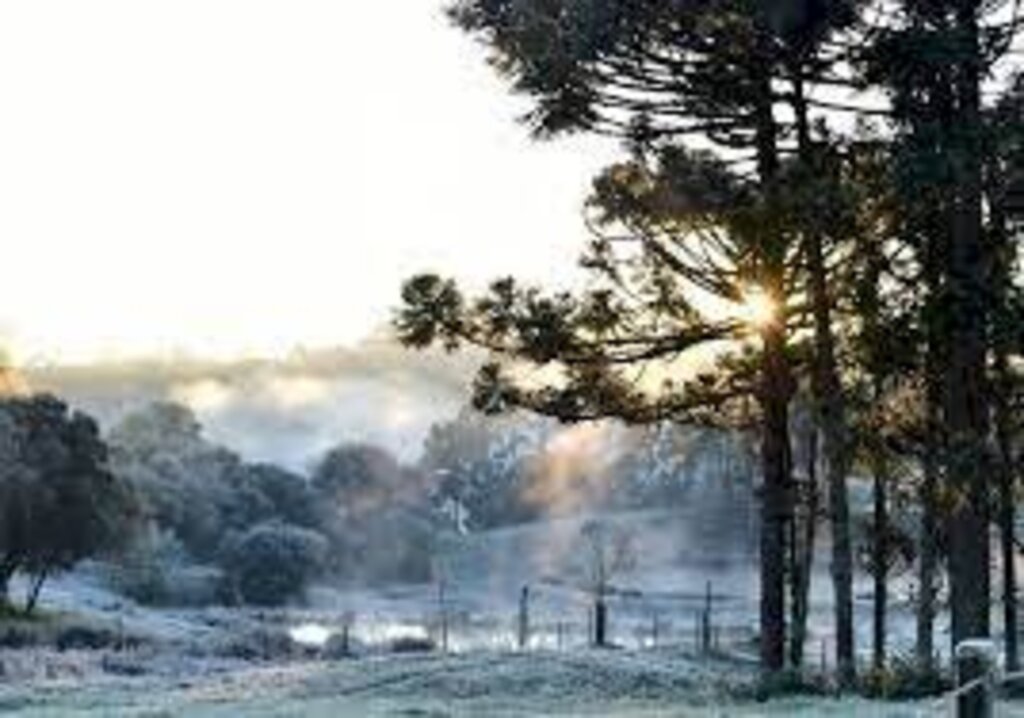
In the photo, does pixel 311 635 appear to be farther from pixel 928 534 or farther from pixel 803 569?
pixel 928 534

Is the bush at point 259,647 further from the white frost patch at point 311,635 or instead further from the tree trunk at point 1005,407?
the tree trunk at point 1005,407

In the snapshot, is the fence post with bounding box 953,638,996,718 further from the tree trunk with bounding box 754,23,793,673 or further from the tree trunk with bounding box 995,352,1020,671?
the tree trunk with bounding box 754,23,793,673

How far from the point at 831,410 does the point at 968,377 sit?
3.66 m

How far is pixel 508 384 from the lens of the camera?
3328cm

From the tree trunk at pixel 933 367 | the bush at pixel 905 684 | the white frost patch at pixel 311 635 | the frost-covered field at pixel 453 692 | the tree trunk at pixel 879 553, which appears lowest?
the white frost patch at pixel 311 635

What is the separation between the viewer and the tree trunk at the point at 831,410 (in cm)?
3030

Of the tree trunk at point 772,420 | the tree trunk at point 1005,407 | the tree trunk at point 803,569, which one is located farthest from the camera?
the tree trunk at point 803,569

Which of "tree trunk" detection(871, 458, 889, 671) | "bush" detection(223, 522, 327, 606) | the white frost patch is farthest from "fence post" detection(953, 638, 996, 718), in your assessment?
"bush" detection(223, 522, 327, 606)

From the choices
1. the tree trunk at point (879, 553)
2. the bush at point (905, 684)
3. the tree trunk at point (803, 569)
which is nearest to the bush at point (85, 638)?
the tree trunk at point (803, 569)

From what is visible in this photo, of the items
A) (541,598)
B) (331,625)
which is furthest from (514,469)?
(331,625)

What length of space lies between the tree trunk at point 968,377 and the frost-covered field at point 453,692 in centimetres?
244

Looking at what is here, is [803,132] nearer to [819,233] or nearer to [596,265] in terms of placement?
[819,233]

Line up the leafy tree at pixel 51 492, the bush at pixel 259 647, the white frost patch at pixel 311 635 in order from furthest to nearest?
1. the leafy tree at pixel 51 492
2. the white frost patch at pixel 311 635
3. the bush at pixel 259 647

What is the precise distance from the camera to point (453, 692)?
29.8m
